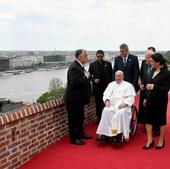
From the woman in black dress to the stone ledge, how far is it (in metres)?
1.38

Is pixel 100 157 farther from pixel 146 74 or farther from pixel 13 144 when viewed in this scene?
pixel 146 74

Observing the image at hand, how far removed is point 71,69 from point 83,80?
23 centimetres

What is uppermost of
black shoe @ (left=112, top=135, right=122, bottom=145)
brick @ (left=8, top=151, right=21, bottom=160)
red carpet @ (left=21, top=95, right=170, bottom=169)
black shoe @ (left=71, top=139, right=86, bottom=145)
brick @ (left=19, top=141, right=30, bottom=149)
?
brick @ (left=19, top=141, right=30, bottom=149)

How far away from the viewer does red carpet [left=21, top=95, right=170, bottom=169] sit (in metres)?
3.90

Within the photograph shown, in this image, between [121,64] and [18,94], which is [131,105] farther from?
[18,94]

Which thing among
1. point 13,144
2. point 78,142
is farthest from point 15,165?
point 78,142

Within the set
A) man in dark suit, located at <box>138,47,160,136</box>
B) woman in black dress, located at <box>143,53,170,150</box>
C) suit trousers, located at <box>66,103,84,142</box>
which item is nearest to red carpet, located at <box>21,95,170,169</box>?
suit trousers, located at <box>66,103,84,142</box>

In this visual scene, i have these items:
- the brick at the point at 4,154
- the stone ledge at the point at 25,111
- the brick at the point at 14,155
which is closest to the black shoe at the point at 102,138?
the stone ledge at the point at 25,111

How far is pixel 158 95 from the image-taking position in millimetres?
4340

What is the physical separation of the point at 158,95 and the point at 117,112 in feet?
2.30

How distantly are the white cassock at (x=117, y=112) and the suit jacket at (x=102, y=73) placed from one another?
665 mm

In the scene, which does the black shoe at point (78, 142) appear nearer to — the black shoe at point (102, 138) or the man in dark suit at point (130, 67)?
the black shoe at point (102, 138)

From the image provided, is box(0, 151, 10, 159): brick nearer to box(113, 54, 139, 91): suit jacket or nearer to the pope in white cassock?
the pope in white cassock

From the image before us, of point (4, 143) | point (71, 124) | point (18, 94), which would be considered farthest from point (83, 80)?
point (18, 94)
